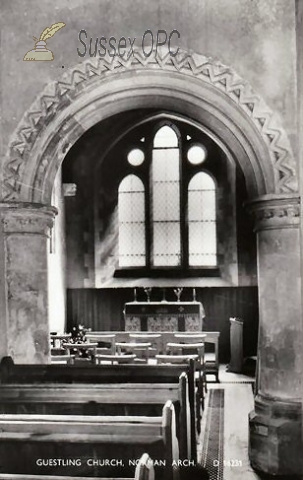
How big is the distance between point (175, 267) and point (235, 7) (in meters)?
7.42

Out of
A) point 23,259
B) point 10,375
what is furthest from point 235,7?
point 10,375

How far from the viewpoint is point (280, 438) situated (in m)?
5.12

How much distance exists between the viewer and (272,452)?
5152 mm

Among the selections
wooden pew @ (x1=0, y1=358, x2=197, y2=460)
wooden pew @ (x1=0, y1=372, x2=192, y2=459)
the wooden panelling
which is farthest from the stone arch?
the wooden panelling

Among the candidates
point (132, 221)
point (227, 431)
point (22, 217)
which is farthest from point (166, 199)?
point (22, 217)

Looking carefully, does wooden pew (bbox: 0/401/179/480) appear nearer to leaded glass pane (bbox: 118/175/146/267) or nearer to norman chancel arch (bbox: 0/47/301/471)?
norman chancel arch (bbox: 0/47/301/471)

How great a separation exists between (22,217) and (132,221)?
278 inches

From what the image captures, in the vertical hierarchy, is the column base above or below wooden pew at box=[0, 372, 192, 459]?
below

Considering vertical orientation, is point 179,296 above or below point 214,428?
above

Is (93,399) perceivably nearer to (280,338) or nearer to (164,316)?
(280,338)

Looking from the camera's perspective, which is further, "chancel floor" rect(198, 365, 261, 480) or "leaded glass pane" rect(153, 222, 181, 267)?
"leaded glass pane" rect(153, 222, 181, 267)

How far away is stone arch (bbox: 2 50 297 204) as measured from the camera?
17.0ft

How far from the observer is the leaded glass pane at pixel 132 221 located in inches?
486

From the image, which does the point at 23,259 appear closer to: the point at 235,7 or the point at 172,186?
the point at 235,7
